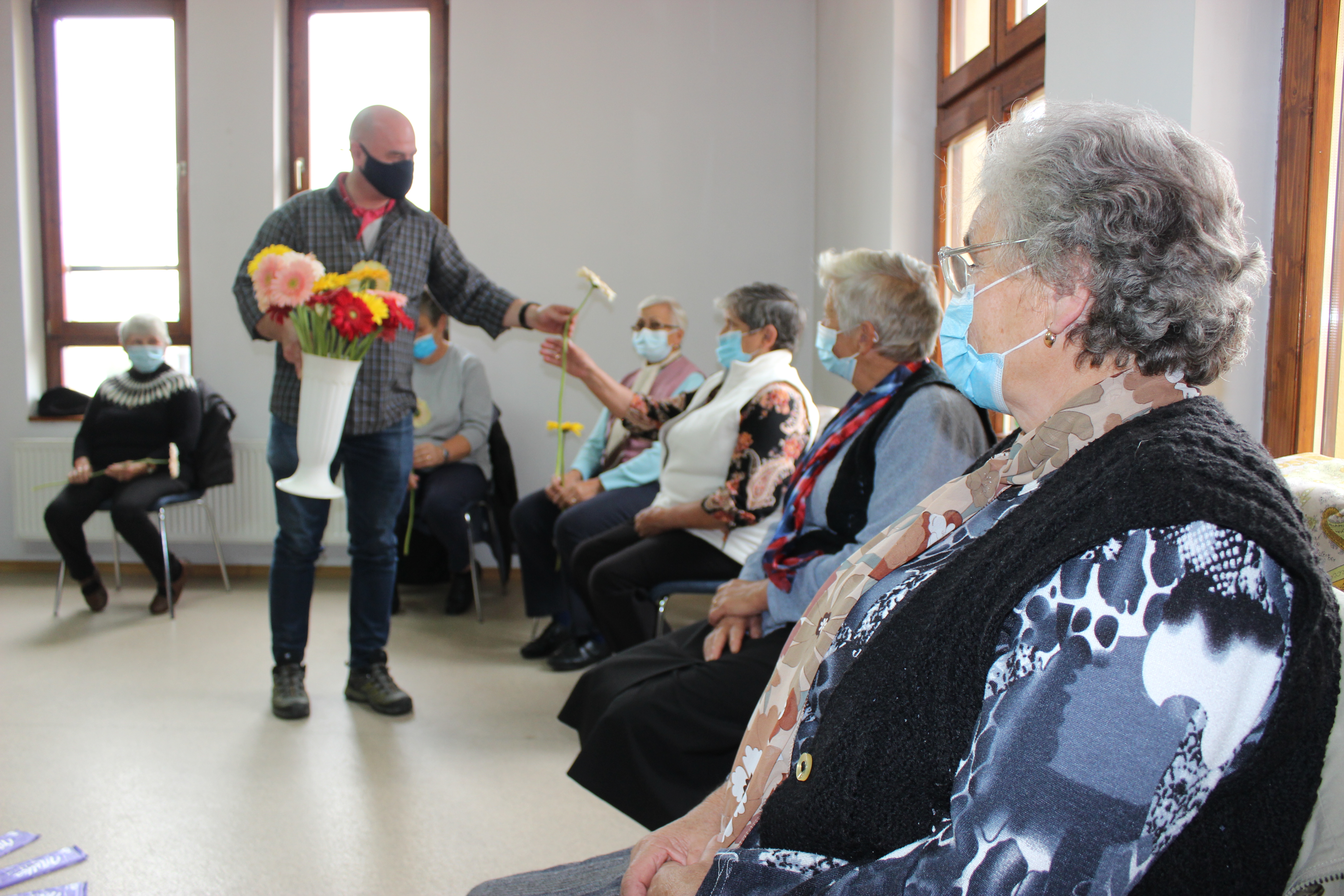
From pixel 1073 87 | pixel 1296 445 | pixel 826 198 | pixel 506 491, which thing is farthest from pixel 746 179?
pixel 1296 445

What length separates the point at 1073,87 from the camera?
6.07 ft

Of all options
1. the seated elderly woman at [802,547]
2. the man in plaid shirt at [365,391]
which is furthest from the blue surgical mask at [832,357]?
the man in plaid shirt at [365,391]

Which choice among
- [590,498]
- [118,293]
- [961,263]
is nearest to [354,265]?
[590,498]

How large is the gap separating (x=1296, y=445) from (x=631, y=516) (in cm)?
196

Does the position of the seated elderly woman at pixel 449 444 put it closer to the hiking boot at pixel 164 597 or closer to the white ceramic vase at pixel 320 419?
the hiking boot at pixel 164 597

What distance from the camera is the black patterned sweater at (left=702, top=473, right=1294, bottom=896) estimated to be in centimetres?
60

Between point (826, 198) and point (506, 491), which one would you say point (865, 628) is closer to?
point (506, 491)

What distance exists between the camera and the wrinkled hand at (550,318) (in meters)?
2.57

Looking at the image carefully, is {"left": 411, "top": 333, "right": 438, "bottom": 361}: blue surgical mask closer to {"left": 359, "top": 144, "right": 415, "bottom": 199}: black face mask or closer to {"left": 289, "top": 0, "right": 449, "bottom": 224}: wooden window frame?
{"left": 289, "top": 0, "right": 449, "bottom": 224}: wooden window frame

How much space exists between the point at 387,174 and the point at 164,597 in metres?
2.49

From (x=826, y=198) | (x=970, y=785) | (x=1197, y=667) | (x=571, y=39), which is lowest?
(x=970, y=785)

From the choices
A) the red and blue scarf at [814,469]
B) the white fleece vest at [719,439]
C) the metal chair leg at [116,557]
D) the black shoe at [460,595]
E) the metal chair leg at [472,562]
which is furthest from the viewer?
the metal chair leg at [116,557]

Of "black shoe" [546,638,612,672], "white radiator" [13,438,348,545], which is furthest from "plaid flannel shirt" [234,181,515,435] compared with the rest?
"white radiator" [13,438,348,545]

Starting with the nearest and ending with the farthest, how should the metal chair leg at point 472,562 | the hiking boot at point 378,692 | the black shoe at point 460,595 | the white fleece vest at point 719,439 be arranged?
the white fleece vest at point 719,439
the hiking boot at point 378,692
the metal chair leg at point 472,562
the black shoe at point 460,595
